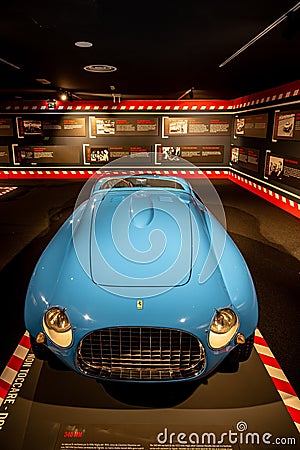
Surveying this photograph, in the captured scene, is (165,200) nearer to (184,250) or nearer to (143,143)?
(184,250)

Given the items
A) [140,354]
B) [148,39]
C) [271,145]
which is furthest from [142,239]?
[271,145]

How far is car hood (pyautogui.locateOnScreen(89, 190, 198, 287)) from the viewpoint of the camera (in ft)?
7.42

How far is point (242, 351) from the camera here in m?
2.27

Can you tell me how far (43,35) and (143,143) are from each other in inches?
324

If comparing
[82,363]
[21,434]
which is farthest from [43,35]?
[21,434]

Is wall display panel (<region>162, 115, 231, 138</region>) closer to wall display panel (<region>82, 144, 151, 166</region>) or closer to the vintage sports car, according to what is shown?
wall display panel (<region>82, 144, 151, 166</region>)

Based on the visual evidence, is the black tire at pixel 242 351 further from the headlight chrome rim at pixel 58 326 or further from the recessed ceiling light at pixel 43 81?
the recessed ceiling light at pixel 43 81

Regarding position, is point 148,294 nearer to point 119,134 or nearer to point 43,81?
point 43,81

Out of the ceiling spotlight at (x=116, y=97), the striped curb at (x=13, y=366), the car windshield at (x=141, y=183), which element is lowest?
the striped curb at (x=13, y=366)

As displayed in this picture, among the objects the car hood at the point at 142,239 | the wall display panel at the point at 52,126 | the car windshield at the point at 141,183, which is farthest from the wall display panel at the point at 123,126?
the car hood at the point at 142,239

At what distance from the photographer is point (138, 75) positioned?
578 centimetres

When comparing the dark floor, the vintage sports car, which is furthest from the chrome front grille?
the dark floor

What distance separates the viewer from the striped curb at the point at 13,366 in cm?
229

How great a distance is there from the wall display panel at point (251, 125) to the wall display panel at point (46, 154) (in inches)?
208
